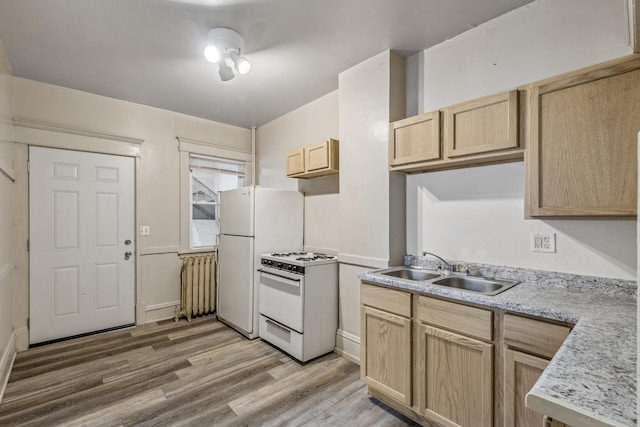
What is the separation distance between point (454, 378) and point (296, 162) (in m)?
2.46

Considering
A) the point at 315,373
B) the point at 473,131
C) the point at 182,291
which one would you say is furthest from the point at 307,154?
the point at 182,291

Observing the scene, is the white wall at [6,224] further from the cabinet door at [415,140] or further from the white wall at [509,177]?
the white wall at [509,177]

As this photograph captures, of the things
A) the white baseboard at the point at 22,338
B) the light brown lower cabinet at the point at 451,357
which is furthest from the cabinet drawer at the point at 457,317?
the white baseboard at the point at 22,338

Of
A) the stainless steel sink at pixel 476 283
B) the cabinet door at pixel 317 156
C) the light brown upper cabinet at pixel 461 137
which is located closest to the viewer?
the light brown upper cabinet at pixel 461 137

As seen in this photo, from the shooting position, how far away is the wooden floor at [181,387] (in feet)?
6.60

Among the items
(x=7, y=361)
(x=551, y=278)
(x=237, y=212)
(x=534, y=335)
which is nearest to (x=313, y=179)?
(x=237, y=212)

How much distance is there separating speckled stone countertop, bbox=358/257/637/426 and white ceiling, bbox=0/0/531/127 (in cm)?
180

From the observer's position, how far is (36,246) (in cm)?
306

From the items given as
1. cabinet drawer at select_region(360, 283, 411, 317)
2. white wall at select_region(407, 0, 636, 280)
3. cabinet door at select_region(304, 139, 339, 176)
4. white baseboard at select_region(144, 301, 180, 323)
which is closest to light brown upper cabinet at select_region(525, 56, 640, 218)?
white wall at select_region(407, 0, 636, 280)

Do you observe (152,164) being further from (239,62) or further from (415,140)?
(415,140)

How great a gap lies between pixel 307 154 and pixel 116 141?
222 centimetres

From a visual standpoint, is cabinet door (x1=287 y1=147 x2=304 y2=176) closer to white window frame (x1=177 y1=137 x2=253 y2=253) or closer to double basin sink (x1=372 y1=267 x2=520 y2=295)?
white window frame (x1=177 y1=137 x2=253 y2=253)

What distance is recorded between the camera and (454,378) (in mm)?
1713

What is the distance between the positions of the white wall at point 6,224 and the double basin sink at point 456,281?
299 cm
